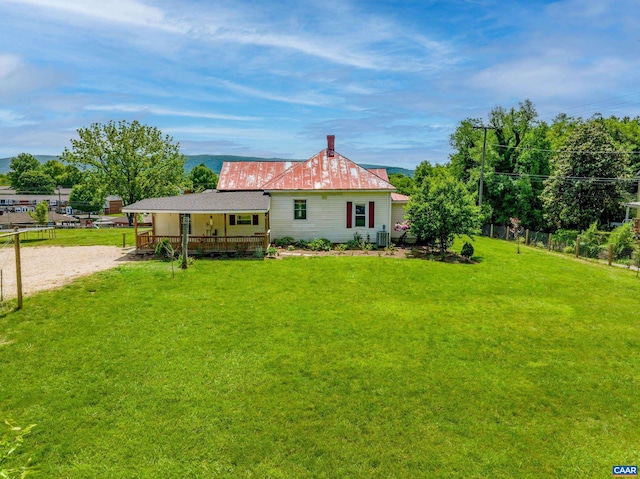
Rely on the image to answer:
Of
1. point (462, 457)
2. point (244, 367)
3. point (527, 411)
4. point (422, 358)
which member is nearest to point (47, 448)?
point (244, 367)

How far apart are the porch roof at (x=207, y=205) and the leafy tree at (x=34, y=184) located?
89.3 meters

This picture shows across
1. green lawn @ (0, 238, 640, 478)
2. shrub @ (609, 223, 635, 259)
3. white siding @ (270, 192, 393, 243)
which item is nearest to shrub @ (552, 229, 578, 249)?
shrub @ (609, 223, 635, 259)

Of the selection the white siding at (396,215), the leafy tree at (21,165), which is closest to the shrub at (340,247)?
the white siding at (396,215)

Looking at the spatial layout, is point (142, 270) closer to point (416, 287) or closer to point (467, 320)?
point (416, 287)

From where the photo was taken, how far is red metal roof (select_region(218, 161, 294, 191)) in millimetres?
26141

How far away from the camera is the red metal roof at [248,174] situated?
26141mm

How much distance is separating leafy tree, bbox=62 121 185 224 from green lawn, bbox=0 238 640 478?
93.9 feet

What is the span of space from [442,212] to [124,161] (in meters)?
34.5

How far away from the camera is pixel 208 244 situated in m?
19.5

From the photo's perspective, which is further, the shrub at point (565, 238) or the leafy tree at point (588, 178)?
the leafy tree at point (588, 178)

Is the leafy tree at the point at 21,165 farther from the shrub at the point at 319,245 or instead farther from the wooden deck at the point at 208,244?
the shrub at the point at 319,245

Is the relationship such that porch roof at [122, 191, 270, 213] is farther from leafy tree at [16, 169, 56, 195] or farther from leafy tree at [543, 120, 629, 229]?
leafy tree at [16, 169, 56, 195]

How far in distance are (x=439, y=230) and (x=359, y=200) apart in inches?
192

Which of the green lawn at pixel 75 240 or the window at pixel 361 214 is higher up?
the window at pixel 361 214
